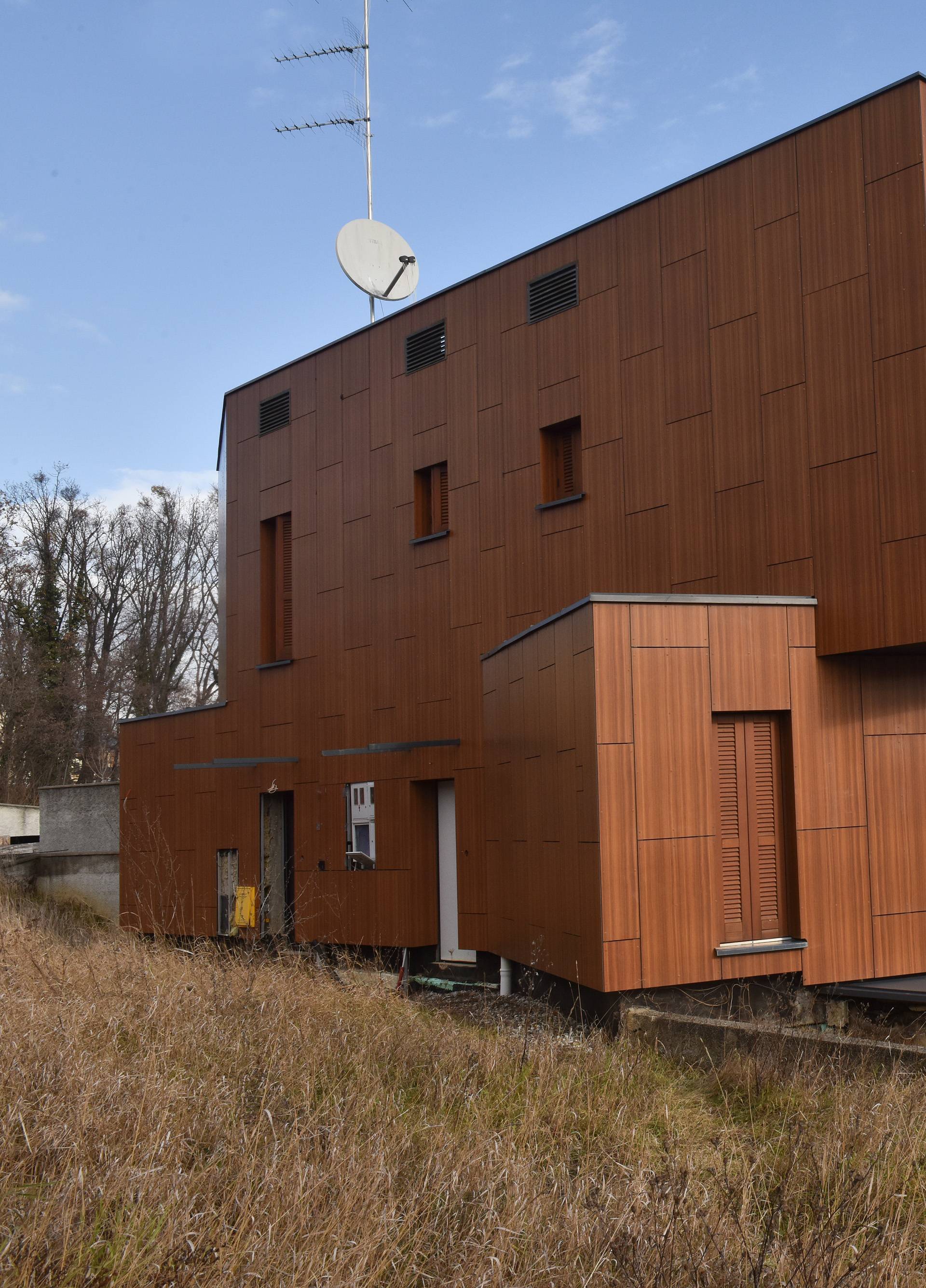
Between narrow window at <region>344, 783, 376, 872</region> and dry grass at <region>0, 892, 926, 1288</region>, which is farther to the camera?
narrow window at <region>344, 783, 376, 872</region>

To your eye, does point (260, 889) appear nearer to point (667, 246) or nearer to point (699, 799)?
point (699, 799)

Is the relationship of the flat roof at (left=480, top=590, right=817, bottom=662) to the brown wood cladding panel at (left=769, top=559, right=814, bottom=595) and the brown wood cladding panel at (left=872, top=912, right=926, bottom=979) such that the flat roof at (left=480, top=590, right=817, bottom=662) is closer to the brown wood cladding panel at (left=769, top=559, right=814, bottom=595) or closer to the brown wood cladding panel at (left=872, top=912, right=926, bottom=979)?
the brown wood cladding panel at (left=769, top=559, right=814, bottom=595)

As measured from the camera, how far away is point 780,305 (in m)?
10.3

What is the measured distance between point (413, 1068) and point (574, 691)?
3.59 metres

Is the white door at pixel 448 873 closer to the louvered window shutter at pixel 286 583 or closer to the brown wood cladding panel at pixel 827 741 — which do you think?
the louvered window shutter at pixel 286 583

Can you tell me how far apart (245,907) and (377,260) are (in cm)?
960

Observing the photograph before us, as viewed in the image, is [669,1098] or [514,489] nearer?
[669,1098]

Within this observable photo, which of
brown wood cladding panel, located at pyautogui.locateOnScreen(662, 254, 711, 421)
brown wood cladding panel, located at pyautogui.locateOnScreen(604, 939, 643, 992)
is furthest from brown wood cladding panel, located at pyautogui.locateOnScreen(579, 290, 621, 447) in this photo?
brown wood cladding panel, located at pyautogui.locateOnScreen(604, 939, 643, 992)

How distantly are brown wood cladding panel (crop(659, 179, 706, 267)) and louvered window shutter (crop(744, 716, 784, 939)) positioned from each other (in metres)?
4.87

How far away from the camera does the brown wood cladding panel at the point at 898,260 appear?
9328 millimetres

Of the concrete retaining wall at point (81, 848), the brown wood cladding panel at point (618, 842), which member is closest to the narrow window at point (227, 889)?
the concrete retaining wall at point (81, 848)

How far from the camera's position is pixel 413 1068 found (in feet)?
20.3

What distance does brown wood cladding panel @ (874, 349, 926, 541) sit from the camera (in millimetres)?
9188

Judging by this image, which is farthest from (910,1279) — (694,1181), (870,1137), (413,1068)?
(413,1068)
